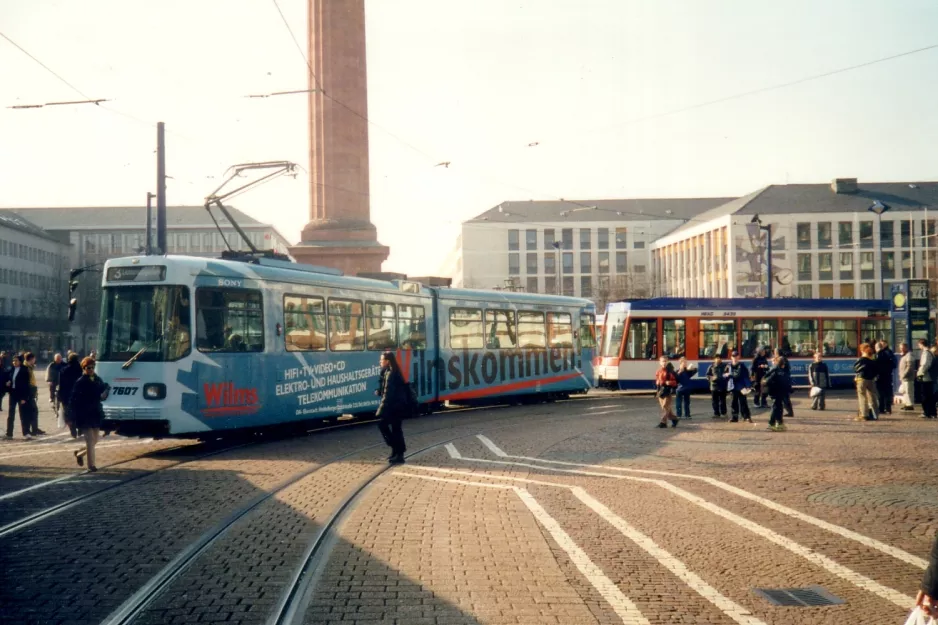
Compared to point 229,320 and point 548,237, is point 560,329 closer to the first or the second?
point 229,320

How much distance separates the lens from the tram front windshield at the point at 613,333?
33.3m

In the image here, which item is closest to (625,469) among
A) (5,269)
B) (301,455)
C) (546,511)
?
(546,511)

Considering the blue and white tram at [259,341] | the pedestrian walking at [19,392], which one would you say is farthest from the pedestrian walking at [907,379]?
the pedestrian walking at [19,392]

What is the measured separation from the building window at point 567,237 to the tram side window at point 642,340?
74087mm

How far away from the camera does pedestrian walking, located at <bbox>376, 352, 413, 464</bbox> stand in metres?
14.5

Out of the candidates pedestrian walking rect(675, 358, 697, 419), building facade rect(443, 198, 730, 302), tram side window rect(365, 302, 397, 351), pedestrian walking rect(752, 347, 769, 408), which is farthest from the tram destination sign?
building facade rect(443, 198, 730, 302)

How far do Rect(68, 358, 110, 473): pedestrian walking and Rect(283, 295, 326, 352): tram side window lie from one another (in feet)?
14.9

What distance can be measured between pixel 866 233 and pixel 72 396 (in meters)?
81.2

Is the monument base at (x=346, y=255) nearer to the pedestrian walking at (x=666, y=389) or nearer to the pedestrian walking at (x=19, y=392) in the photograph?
the pedestrian walking at (x=19, y=392)

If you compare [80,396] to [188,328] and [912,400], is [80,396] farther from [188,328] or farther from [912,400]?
[912,400]

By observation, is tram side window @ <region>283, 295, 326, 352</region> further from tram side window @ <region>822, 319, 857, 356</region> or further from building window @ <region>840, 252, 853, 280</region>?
building window @ <region>840, 252, 853, 280</region>

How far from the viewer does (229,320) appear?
55.6 feet

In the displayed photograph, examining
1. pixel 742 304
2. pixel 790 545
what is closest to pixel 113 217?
pixel 742 304

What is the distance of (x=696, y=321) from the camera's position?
3338 centimetres
